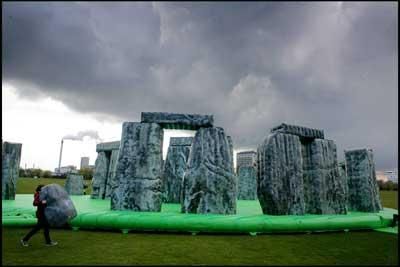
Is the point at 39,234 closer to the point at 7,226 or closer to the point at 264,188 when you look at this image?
the point at 7,226

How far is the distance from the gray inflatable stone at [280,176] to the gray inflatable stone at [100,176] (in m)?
7.26

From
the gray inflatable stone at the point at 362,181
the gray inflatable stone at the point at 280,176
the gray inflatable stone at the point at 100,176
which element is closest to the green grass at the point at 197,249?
the gray inflatable stone at the point at 280,176

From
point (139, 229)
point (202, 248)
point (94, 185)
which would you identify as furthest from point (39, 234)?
point (94, 185)

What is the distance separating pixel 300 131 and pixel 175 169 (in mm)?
4932

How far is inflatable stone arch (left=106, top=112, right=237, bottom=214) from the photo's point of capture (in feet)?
22.3

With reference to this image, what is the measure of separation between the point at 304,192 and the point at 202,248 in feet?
13.5

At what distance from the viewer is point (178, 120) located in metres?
7.45

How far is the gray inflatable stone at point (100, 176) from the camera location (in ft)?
39.2

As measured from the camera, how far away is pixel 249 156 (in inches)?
1586

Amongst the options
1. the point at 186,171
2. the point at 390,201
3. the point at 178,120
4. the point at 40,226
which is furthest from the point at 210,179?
the point at 390,201

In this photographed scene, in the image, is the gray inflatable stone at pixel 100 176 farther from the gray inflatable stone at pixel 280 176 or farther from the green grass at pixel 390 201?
the green grass at pixel 390 201

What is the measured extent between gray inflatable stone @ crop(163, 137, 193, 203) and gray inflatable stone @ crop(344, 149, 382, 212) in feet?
17.1

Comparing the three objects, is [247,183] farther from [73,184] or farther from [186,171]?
[186,171]


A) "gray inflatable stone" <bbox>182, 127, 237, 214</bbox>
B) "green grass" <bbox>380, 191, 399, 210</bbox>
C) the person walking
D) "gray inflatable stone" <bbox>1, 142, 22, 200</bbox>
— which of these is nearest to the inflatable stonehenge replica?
"gray inflatable stone" <bbox>182, 127, 237, 214</bbox>
